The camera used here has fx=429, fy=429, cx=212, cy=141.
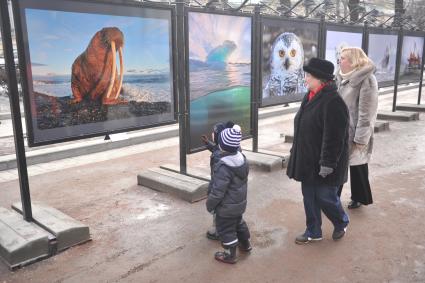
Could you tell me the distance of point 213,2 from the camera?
544 centimetres

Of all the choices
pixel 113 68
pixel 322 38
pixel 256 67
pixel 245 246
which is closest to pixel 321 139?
pixel 245 246

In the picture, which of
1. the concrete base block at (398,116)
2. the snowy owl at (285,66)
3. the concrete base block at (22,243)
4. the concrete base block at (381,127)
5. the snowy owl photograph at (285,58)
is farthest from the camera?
the concrete base block at (398,116)

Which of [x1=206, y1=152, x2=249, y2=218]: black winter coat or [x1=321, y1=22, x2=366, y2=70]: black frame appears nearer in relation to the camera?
[x1=206, y1=152, x2=249, y2=218]: black winter coat

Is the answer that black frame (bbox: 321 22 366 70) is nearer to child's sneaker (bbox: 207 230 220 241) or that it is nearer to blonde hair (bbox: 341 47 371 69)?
blonde hair (bbox: 341 47 371 69)

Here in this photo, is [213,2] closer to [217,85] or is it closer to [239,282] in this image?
[217,85]

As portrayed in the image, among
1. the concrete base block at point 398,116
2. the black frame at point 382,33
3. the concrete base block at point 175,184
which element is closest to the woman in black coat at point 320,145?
the concrete base block at point 175,184

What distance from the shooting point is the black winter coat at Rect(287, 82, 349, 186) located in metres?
3.42

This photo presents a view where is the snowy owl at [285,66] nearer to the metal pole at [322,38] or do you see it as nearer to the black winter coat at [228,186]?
the metal pole at [322,38]

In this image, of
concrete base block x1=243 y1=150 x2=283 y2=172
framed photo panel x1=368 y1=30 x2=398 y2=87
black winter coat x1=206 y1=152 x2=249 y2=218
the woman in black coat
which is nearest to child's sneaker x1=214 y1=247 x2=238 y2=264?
black winter coat x1=206 y1=152 x2=249 y2=218

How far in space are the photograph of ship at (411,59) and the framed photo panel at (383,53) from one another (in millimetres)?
650

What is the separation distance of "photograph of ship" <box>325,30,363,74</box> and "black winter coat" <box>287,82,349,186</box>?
461 centimetres

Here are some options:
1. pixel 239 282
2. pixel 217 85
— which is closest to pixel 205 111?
pixel 217 85

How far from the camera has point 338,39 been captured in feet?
26.6

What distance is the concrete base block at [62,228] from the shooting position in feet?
12.4
